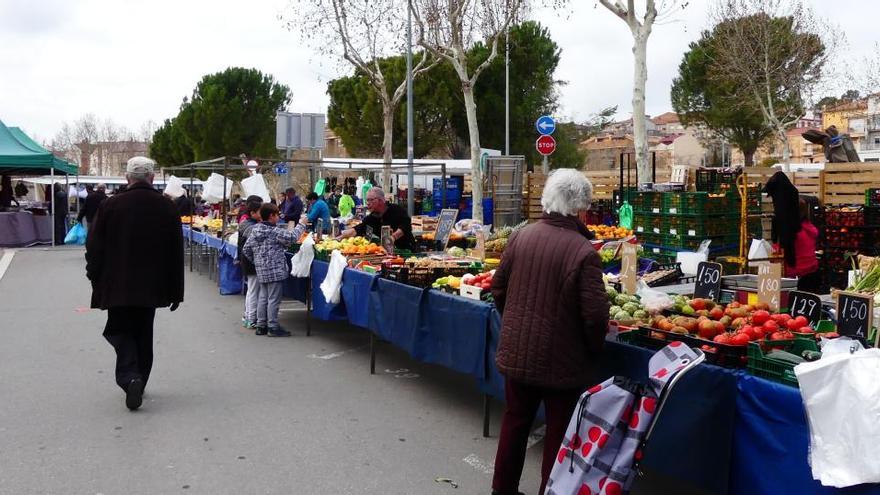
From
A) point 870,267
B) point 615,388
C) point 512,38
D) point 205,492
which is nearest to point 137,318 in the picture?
point 205,492


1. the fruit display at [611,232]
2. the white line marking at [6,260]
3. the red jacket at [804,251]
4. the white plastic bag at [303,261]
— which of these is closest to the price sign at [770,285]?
the red jacket at [804,251]

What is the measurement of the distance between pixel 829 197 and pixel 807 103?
18.9 m

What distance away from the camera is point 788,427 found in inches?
130

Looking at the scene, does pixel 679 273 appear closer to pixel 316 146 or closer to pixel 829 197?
pixel 829 197

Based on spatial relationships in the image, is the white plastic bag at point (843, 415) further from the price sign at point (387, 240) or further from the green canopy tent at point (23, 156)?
the green canopy tent at point (23, 156)

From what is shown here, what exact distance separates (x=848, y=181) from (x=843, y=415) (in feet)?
42.8

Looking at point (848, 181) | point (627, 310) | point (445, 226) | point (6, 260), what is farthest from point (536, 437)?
point (6, 260)

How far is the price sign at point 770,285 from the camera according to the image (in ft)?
15.9

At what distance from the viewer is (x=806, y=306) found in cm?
473

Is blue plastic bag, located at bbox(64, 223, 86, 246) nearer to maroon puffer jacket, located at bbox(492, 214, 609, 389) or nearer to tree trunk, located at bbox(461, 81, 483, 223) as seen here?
tree trunk, located at bbox(461, 81, 483, 223)

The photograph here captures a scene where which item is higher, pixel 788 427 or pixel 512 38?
pixel 512 38

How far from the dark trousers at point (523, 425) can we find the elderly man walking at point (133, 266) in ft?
10.3

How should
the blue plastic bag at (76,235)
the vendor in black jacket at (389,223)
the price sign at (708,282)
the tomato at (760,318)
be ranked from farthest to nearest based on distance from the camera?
the blue plastic bag at (76,235) < the vendor in black jacket at (389,223) < the price sign at (708,282) < the tomato at (760,318)

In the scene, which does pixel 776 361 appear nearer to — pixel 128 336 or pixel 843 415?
pixel 843 415
